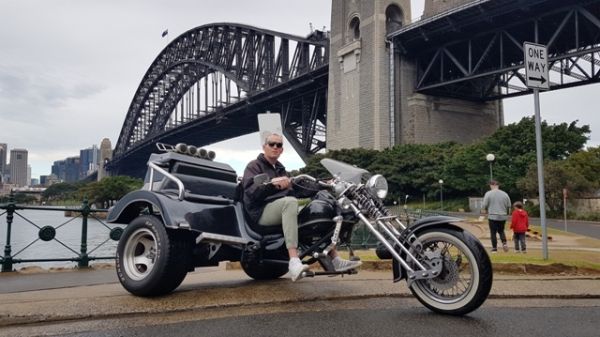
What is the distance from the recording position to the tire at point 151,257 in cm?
408

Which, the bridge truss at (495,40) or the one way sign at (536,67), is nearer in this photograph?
the one way sign at (536,67)

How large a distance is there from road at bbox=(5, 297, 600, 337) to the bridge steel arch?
51125 mm

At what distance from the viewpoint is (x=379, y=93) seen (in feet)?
145

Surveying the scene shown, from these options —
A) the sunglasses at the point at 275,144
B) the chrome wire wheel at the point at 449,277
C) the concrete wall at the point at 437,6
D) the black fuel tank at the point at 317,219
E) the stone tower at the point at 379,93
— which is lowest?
the chrome wire wheel at the point at 449,277

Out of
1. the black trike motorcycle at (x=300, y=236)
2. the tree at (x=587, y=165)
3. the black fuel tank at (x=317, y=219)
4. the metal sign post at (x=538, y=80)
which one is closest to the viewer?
the black trike motorcycle at (x=300, y=236)

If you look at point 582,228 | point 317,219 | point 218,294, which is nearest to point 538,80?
point 317,219

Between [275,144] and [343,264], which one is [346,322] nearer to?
[343,264]

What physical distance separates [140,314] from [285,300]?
3.63 feet

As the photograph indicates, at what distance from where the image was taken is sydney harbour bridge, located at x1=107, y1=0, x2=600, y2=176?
37.1m

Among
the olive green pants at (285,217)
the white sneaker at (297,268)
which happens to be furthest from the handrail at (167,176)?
the white sneaker at (297,268)

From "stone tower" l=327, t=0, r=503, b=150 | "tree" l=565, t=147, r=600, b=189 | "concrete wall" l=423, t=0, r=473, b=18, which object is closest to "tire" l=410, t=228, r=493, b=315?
"tree" l=565, t=147, r=600, b=189

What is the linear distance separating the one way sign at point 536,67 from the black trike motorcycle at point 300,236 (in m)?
4.10

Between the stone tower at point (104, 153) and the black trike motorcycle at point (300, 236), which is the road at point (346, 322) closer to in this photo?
the black trike motorcycle at point (300, 236)

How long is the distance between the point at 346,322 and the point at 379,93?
4221 cm
